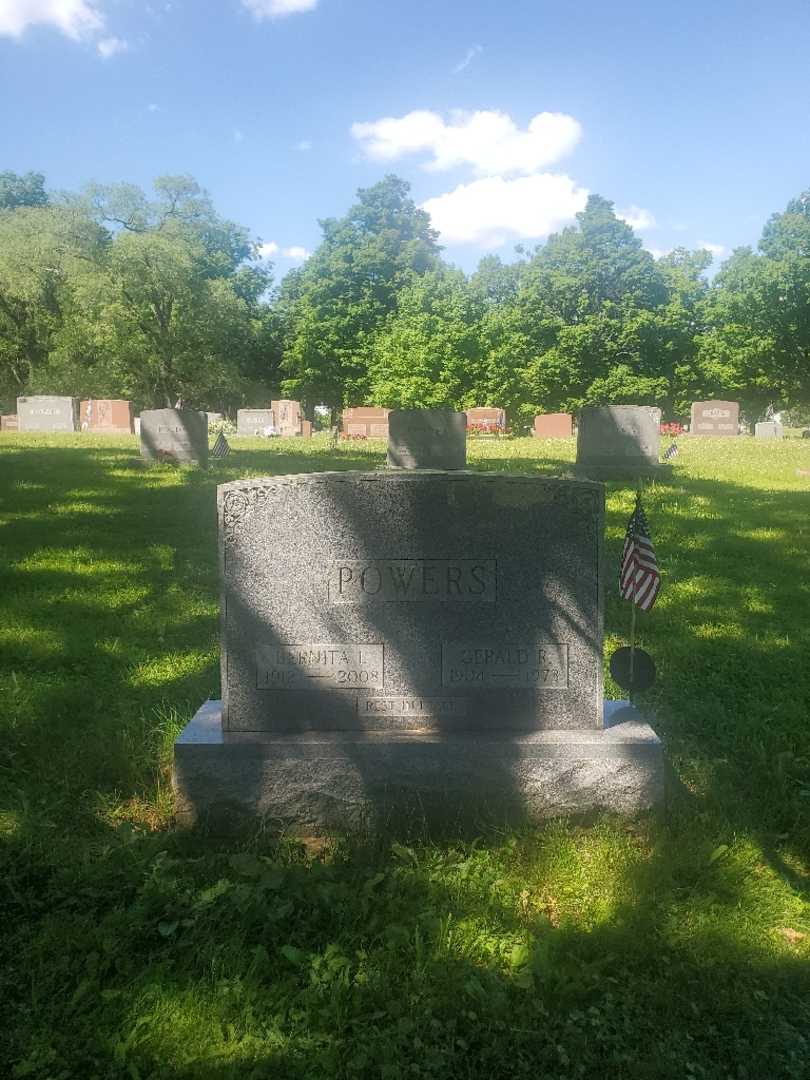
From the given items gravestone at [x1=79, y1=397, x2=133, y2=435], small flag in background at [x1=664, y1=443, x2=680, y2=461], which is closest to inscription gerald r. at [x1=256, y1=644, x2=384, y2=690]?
small flag in background at [x1=664, y1=443, x2=680, y2=461]

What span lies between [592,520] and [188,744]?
A: 206cm

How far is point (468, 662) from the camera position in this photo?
3.78 m

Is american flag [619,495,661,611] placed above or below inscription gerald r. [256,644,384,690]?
above

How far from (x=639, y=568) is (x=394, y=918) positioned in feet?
7.11

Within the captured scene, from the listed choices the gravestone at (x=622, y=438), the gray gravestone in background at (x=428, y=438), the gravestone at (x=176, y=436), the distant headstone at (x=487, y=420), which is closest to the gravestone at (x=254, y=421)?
the distant headstone at (x=487, y=420)

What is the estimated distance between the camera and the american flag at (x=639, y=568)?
4262 millimetres

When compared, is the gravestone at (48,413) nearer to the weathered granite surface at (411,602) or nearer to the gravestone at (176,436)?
the gravestone at (176,436)

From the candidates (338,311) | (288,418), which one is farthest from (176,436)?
(338,311)

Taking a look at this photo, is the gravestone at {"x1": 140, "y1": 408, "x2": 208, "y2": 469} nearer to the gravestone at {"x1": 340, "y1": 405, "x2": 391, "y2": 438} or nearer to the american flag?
the american flag

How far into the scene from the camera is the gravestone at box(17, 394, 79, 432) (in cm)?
4275

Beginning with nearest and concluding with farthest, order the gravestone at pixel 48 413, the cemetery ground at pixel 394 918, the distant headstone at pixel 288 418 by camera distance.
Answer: the cemetery ground at pixel 394 918 → the gravestone at pixel 48 413 → the distant headstone at pixel 288 418

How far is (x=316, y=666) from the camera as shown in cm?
378

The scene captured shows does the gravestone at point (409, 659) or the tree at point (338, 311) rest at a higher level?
the tree at point (338, 311)

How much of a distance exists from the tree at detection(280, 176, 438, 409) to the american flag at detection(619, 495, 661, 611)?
164 ft
